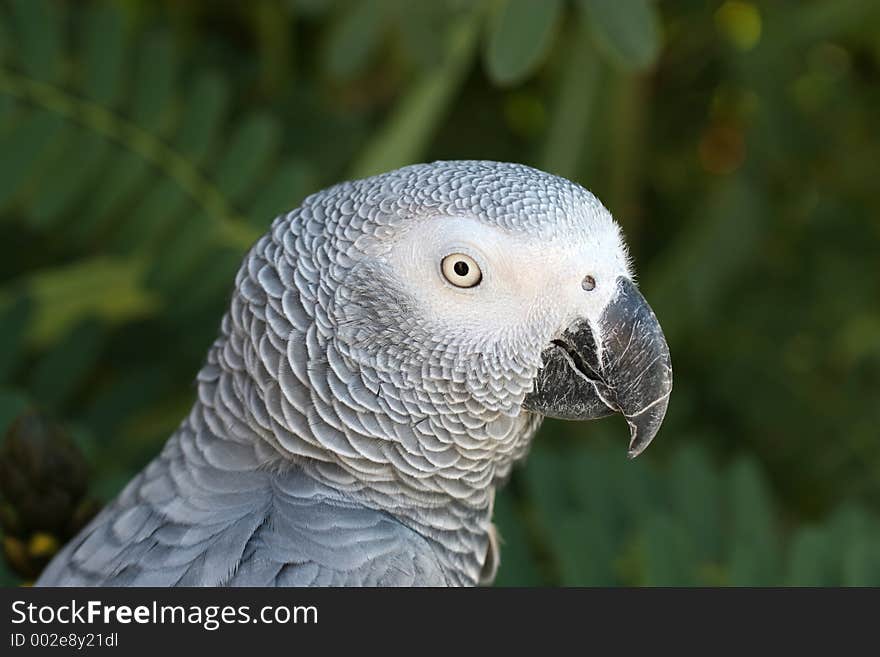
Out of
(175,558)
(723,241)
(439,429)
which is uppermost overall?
(723,241)

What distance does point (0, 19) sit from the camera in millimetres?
1358

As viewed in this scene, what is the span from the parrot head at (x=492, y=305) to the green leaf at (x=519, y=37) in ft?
0.92

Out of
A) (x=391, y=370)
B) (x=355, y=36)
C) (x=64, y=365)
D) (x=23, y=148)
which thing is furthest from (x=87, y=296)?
(x=391, y=370)

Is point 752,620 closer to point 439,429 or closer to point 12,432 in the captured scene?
point 439,429

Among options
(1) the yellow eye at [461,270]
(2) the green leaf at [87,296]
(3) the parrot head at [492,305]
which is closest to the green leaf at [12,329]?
(2) the green leaf at [87,296]

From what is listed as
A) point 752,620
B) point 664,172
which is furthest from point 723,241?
point 752,620

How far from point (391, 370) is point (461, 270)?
0.11 metres

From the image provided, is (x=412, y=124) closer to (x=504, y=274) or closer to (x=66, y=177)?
(x=66, y=177)

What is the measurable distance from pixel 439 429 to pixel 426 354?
0.08 m

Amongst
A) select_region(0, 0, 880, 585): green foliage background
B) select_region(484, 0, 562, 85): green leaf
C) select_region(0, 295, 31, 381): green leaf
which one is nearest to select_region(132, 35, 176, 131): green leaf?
select_region(0, 0, 880, 585): green foliage background

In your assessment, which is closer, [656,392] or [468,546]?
[656,392]

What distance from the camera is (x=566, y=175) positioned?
5.25 ft

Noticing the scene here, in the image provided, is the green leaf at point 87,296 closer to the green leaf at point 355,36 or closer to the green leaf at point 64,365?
the green leaf at point 64,365

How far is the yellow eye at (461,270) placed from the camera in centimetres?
83
